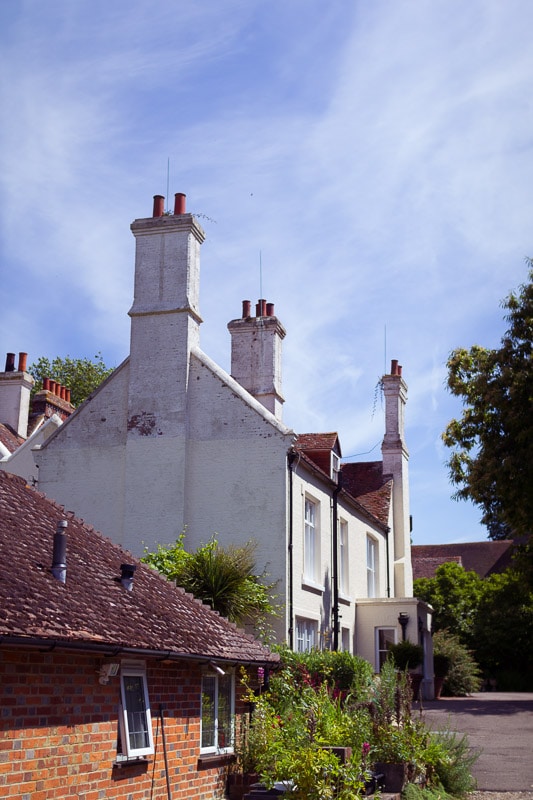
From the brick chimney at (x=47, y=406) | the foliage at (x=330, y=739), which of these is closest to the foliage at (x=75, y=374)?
the brick chimney at (x=47, y=406)

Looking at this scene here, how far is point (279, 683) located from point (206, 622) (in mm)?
2813

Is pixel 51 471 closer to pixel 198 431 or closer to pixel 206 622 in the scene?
pixel 198 431

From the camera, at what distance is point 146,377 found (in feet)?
72.4

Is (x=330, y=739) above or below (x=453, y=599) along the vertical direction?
below

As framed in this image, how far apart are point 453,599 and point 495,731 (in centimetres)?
2069

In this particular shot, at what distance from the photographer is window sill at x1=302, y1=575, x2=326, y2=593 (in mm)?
21594

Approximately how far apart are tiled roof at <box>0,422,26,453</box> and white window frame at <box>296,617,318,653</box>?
1289 centimetres

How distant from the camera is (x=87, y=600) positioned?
35.8ft

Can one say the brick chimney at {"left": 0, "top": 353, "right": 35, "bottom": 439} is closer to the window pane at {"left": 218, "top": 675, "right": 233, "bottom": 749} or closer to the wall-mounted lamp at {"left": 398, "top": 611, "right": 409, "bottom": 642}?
the wall-mounted lamp at {"left": 398, "top": 611, "right": 409, "bottom": 642}

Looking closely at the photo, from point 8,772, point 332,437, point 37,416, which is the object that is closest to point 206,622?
point 8,772

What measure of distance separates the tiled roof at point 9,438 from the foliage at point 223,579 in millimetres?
12121

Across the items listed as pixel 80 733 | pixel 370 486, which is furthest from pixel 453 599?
pixel 80 733

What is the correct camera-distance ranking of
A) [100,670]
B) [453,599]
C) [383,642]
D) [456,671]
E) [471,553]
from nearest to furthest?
[100,670] < [383,642] < [456,671] < [453,599] < [471,553]

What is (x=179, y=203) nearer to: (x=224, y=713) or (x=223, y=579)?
(x=223, y=579)
